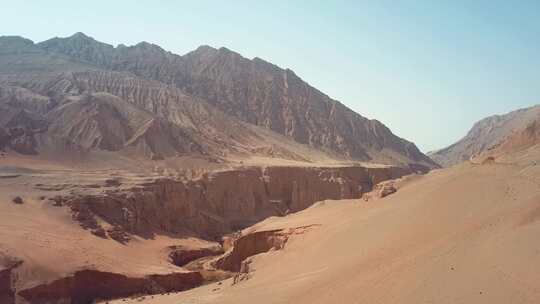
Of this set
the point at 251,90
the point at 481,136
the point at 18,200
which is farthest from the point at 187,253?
the point at 481,136

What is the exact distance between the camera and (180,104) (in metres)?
70.4

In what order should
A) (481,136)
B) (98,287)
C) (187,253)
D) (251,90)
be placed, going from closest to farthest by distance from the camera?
1. (98,287)
2. (187,253)
3. (251,90)
4. (481,136)

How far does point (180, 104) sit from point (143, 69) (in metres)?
17.5

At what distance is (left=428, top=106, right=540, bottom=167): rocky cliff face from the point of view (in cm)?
9656

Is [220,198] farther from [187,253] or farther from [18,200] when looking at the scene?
[18,200]

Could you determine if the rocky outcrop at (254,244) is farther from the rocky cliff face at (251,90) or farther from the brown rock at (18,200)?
the rocky cliff face at (251,90)

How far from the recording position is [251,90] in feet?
276

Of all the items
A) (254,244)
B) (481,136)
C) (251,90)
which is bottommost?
(254,244)

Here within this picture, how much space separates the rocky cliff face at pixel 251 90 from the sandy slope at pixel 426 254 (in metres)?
57.4

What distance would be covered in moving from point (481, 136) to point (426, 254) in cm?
9804

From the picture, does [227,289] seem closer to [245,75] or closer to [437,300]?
[437,300]

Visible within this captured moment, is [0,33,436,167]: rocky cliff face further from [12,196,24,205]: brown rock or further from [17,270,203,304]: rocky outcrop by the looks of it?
[17,270,203,304]: rocky outcrop

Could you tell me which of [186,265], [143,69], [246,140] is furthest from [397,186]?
[143,69]

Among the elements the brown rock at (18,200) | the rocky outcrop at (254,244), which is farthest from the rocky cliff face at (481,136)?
the brown rock at (18,200)
